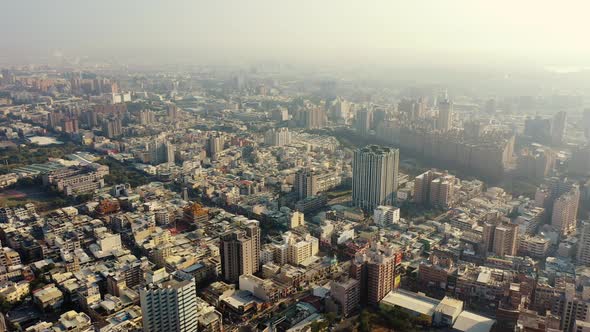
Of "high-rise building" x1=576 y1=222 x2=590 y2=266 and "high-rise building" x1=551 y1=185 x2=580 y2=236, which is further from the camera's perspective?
"high-rise building" x1=551 y1=185 x2=580 y2=236

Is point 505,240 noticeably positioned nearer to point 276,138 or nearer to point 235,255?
point 235,255

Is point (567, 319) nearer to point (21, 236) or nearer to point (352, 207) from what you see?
point (352, 207)

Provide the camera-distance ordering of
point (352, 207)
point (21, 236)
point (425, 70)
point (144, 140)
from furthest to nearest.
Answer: point (425, 70), point (144, 140), point (352, 207), point (21, 236)

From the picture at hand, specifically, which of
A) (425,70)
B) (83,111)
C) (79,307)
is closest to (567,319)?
(79,307)

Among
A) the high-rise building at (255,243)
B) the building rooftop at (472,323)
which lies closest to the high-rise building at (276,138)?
the high-rise building at (255,243)

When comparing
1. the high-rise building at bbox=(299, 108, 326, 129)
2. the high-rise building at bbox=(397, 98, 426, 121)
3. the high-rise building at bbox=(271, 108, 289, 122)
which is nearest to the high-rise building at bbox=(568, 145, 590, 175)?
the high-rise building at bbox=(397, 98, 426, 121)

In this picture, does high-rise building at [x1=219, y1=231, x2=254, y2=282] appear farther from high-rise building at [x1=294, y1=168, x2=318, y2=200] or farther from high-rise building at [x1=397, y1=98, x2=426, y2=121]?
high-rise building at [x1=397, y1=98, x2=426, y2=121]

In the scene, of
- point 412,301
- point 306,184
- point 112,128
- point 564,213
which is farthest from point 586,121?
point 112,128
